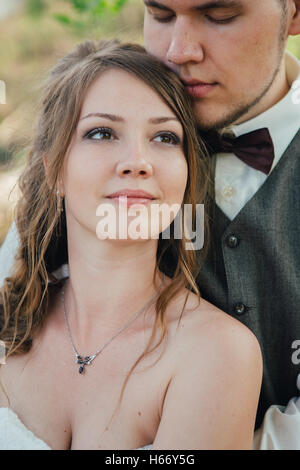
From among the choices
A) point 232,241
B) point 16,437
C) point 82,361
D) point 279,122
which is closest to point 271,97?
point 279,122

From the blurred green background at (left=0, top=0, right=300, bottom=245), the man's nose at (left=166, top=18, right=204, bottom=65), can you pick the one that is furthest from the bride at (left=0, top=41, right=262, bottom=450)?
the blurred green background at (left=0, top=0, right=300, bottom=245)

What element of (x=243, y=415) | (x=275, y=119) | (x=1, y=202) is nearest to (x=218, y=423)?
(x=243, y=415)

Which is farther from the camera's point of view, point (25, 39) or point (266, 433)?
point (25, 39)

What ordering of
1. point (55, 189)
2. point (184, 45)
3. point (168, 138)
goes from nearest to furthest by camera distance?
1. point (168, 138)
2. point (55, 189)
3. point (184, 45)

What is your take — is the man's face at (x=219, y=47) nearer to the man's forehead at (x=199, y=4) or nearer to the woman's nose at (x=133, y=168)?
the man's forehead at (x=199, y=4)

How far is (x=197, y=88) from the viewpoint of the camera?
219 cm

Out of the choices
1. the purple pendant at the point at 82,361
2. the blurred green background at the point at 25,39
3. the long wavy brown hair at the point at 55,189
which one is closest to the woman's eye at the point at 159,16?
the long wavy brown hair at the point at 55,189

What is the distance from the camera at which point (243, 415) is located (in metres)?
1.73

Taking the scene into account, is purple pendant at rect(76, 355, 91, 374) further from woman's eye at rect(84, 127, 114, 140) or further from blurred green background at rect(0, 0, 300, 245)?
blurred green background at rect(0, 0, 300, 245)

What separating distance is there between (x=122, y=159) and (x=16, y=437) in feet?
3.30

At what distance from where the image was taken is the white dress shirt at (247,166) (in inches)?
89.4

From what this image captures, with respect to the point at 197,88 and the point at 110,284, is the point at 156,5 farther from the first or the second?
the point at 110,284

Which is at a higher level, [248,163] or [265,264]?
[248,163]

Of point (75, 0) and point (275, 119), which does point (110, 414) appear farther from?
point (75, 0)
